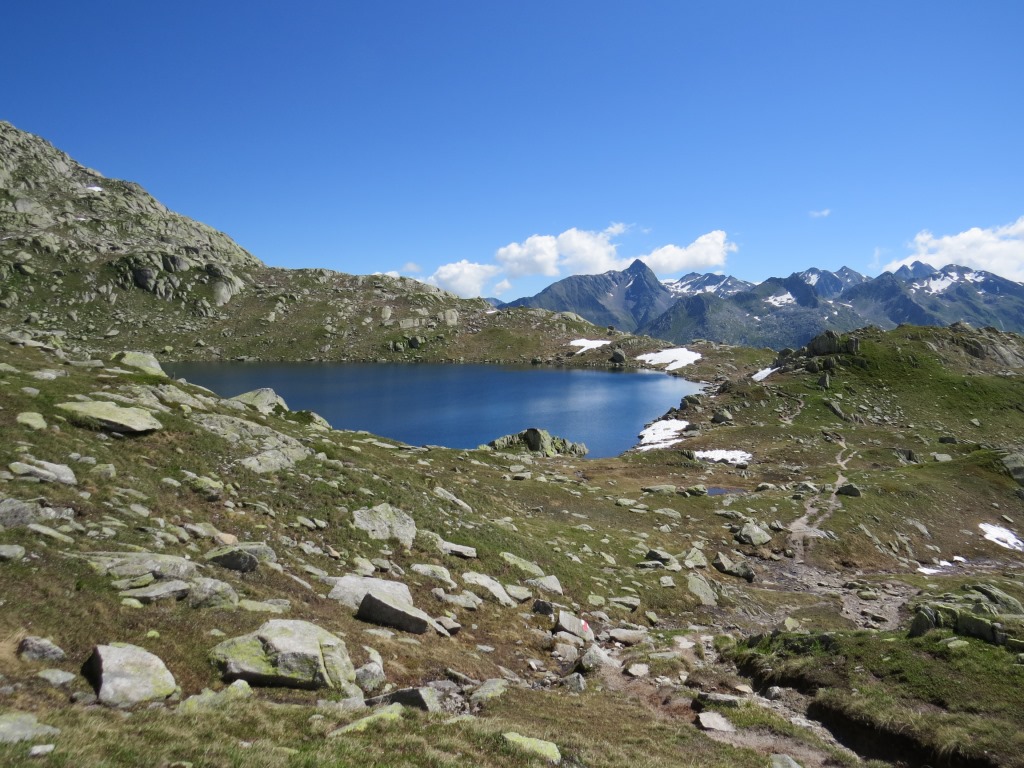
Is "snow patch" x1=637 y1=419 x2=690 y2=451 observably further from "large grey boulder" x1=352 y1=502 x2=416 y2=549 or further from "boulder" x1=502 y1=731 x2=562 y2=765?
"boulder" x1=502 y1=731 x2=562 y2=765

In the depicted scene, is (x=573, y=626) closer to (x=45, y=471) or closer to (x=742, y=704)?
(x=742, y=704)

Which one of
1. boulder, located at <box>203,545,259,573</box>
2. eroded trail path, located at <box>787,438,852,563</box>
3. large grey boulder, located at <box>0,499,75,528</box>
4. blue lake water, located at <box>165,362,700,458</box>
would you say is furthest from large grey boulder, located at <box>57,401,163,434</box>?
blue lake water, located at <box>165,362,700,458</box>

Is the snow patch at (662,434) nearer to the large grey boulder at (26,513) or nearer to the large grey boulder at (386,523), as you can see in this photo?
the large grey boulder at (386,523)

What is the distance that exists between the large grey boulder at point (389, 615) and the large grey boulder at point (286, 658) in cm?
356

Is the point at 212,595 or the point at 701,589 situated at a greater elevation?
the point at 212,595

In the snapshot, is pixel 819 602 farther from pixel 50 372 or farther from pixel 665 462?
pixel 50 372

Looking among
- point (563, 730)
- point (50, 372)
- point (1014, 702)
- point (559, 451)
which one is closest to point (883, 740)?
point (1014, 702)

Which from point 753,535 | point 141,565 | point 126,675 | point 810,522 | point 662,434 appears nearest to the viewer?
point 126,675

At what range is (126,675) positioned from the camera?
960cm

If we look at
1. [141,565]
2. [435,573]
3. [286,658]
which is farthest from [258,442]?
[286,658]

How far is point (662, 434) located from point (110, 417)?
258 feet

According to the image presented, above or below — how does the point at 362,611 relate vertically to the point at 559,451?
above

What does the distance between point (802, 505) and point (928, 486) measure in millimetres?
16295

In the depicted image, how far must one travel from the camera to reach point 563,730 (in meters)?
12.7
